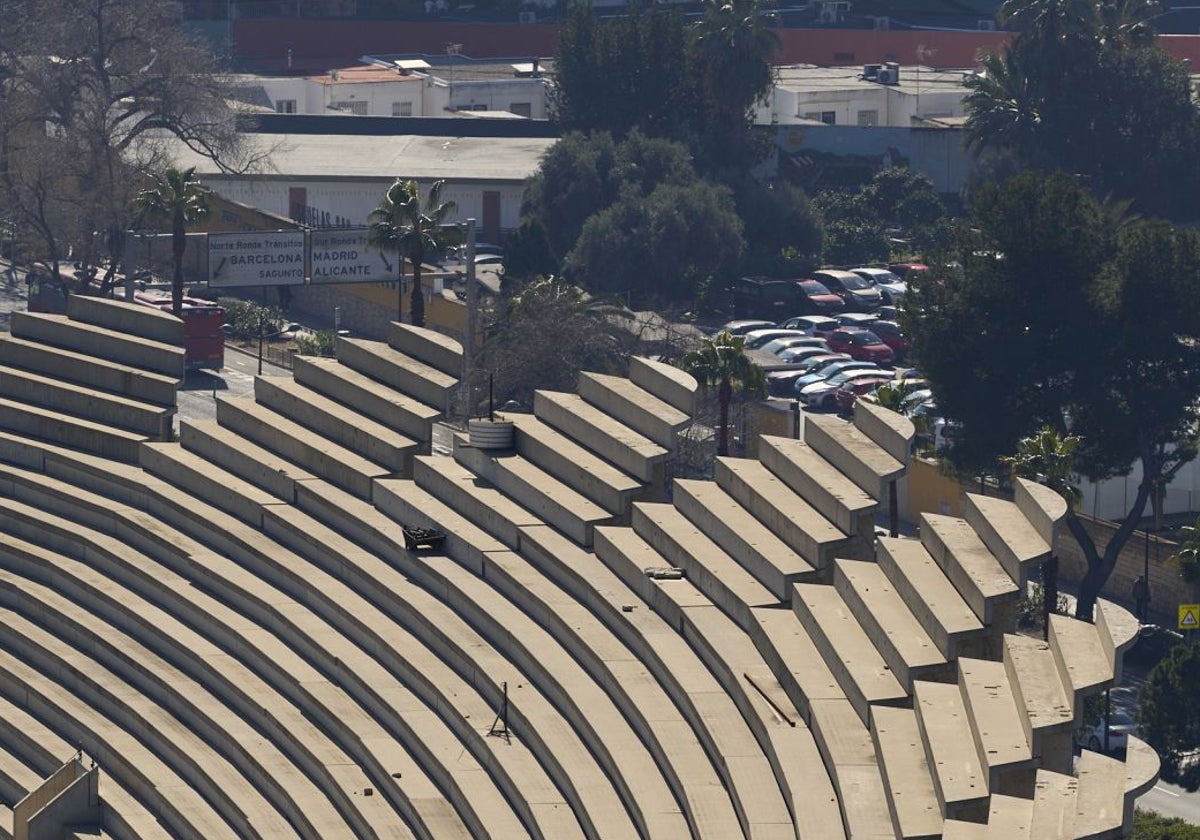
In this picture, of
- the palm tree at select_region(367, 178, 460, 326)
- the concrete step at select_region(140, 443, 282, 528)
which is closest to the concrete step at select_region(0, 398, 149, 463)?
the concrete step at select_region(140, 443, 282, 528)

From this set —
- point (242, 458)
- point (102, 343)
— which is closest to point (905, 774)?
point (242, 458)

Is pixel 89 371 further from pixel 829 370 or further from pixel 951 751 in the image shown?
pixel 829 370

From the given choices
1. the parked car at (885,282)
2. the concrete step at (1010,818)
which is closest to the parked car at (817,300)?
the parked car at (885,282)

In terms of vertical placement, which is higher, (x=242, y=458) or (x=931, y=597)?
(x=931, y=597)

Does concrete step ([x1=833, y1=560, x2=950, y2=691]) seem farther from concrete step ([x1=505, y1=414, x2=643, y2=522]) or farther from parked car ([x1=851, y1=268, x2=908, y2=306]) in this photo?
parked car ([x1=851, y1=268, x2=908, y2=306])

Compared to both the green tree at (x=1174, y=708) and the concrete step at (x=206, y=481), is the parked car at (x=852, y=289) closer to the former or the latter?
the concrete step at (x=206, y=481)

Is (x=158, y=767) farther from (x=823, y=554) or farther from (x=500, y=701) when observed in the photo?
(x=823, y=554)
